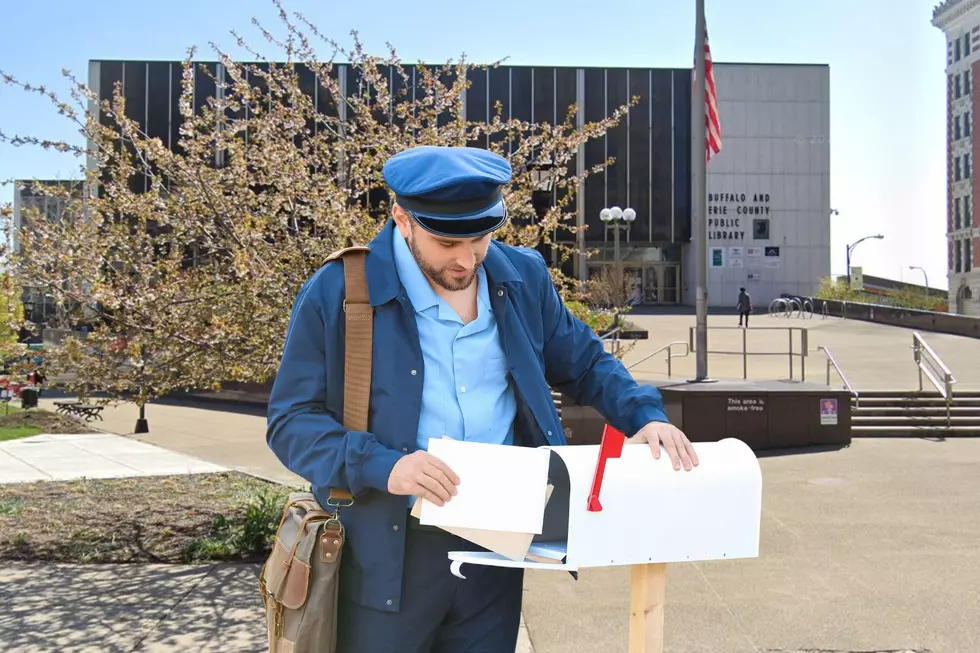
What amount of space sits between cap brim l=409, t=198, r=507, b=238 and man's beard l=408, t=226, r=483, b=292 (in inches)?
4.3

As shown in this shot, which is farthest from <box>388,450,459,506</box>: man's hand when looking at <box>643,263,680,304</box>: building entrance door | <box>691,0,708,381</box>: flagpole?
<box>643,263,680,304</box>: building entrance door

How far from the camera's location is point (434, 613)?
226 cm

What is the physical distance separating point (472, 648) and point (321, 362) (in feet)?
2.51

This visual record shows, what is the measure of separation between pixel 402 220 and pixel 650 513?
886mm

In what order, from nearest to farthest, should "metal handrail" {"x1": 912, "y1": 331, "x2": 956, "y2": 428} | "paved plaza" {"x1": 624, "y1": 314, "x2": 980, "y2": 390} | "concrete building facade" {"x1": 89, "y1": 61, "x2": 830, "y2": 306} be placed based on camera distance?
"metal handrail" {"x1": 912, "y1": 331, "x2": 956, "y2": 428} → "paved plaza" {"x1": 624, "y1": 314, "x2": 980, "y2": 390} → "concrete building facade" {"x1": 89, "y1": 61, "x2": 830, "y2": 306}

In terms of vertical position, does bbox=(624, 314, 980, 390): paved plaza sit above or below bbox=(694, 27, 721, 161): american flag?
below

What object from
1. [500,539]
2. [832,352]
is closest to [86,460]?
[500,539]

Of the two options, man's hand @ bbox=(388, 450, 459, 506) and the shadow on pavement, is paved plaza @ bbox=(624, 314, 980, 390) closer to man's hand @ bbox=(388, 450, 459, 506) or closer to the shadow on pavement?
the shadow on pavement

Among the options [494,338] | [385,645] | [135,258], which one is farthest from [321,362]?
[135,258]

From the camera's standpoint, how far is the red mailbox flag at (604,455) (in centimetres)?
196

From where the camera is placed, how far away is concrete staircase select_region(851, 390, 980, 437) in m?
14.1

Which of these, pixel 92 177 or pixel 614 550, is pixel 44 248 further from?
pixel 614 550

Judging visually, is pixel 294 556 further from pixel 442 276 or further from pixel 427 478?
pixel 442 276

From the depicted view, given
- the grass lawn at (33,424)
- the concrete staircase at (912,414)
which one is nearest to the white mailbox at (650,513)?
the concrete staircase at (912,414)
